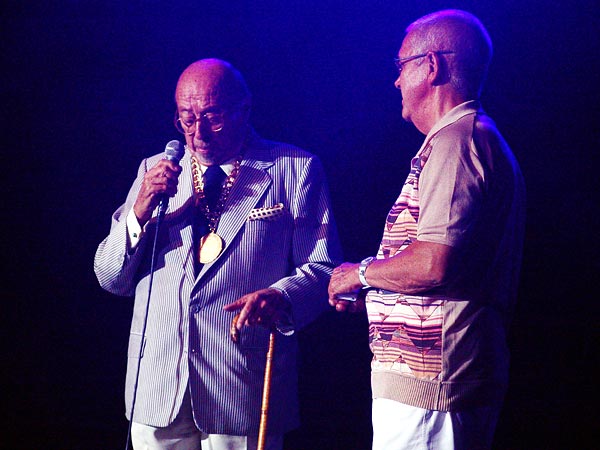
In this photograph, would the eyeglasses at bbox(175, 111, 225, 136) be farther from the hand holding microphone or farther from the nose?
the hand holding microphone

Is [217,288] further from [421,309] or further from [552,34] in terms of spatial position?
[552,34]

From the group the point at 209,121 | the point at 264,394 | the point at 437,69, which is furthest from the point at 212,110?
the point at 264,394

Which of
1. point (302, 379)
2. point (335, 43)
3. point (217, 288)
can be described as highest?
point (335, 43)

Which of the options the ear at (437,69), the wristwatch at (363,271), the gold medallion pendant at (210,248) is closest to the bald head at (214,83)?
the gold medallion pendant at (210,248)

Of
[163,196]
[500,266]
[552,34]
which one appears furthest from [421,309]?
[552,34]

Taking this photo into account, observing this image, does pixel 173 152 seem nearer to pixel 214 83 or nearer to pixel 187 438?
pixel 214 83

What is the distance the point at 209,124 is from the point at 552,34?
1.69 m

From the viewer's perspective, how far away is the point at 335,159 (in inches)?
135

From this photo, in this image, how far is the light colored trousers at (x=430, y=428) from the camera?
182cm

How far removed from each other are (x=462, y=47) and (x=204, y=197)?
115cm

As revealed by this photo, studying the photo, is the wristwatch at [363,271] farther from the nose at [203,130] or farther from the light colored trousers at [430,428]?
the nose at [203,130]

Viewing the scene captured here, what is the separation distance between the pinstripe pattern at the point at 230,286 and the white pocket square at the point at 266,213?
2 centimetres

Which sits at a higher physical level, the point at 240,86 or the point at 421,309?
the point at 240,86

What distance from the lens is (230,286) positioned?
2467mm
